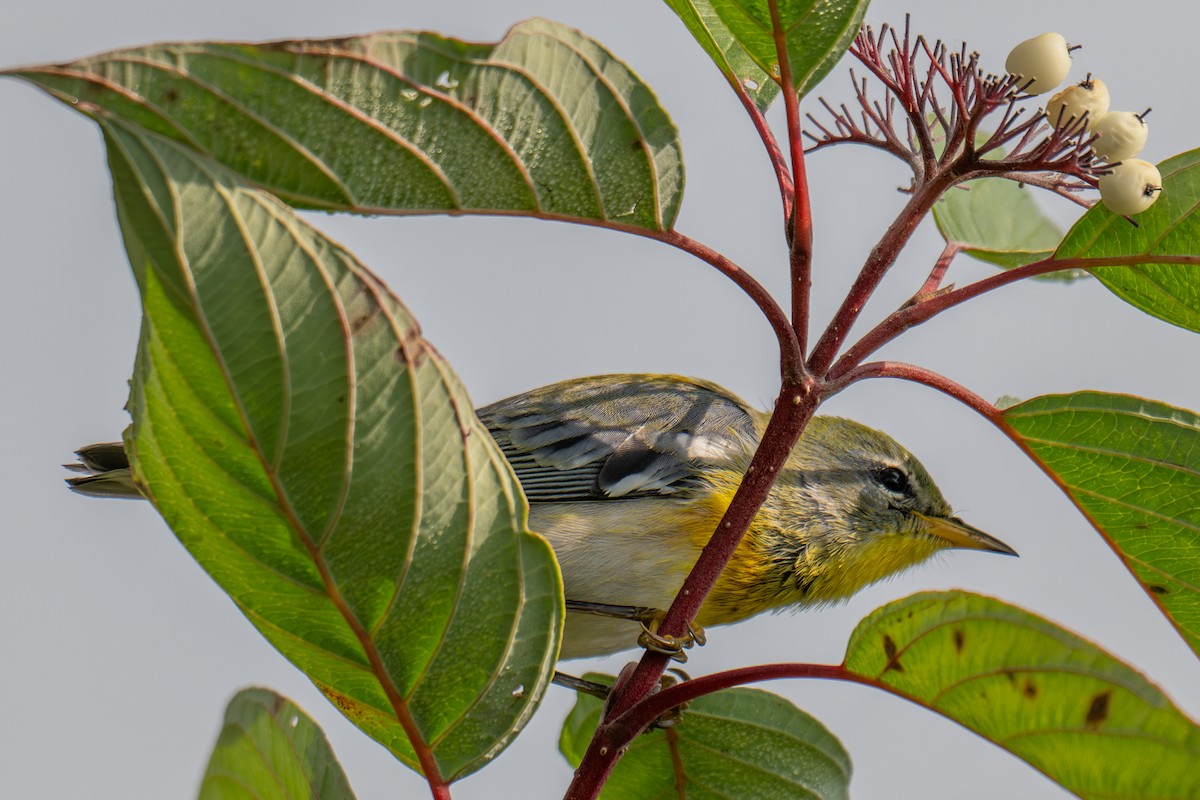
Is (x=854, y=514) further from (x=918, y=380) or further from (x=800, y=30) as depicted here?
(x=800, y=30)

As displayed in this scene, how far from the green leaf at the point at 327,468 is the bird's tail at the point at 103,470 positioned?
172 centimetres

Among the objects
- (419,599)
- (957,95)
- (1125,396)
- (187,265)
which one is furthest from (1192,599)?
(187,265)

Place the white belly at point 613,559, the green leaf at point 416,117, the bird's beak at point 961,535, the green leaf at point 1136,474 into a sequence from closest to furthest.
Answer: the green leaf at point 416,117 → the green leaf at point 1136,474 → the white belly at point 613,559 → the bird's beak at point 961,535

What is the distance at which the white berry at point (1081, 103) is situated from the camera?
71.5 inches

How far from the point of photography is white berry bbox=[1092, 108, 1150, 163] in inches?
70.4

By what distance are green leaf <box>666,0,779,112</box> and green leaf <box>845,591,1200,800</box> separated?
86cm

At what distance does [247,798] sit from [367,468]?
2.68ft

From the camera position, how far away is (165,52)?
138 centimetres

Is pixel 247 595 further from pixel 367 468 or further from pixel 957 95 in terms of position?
pixel 957 95

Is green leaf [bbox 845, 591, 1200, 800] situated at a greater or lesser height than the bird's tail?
greater

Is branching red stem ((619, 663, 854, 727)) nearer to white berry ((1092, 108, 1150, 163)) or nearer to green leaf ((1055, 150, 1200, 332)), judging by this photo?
green leaf ((1055, 150, 1200, 332))

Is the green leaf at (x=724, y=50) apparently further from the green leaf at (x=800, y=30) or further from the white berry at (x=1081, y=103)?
the white berry at (x=1081, y=103)

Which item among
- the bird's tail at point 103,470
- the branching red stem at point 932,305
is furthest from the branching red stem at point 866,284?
the bird's tail at point 103,470

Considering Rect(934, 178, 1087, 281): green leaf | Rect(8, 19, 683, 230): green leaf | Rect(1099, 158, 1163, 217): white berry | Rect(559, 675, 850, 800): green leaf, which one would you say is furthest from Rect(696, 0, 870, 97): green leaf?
Rect(559, 675, 850, 800): green leaf
